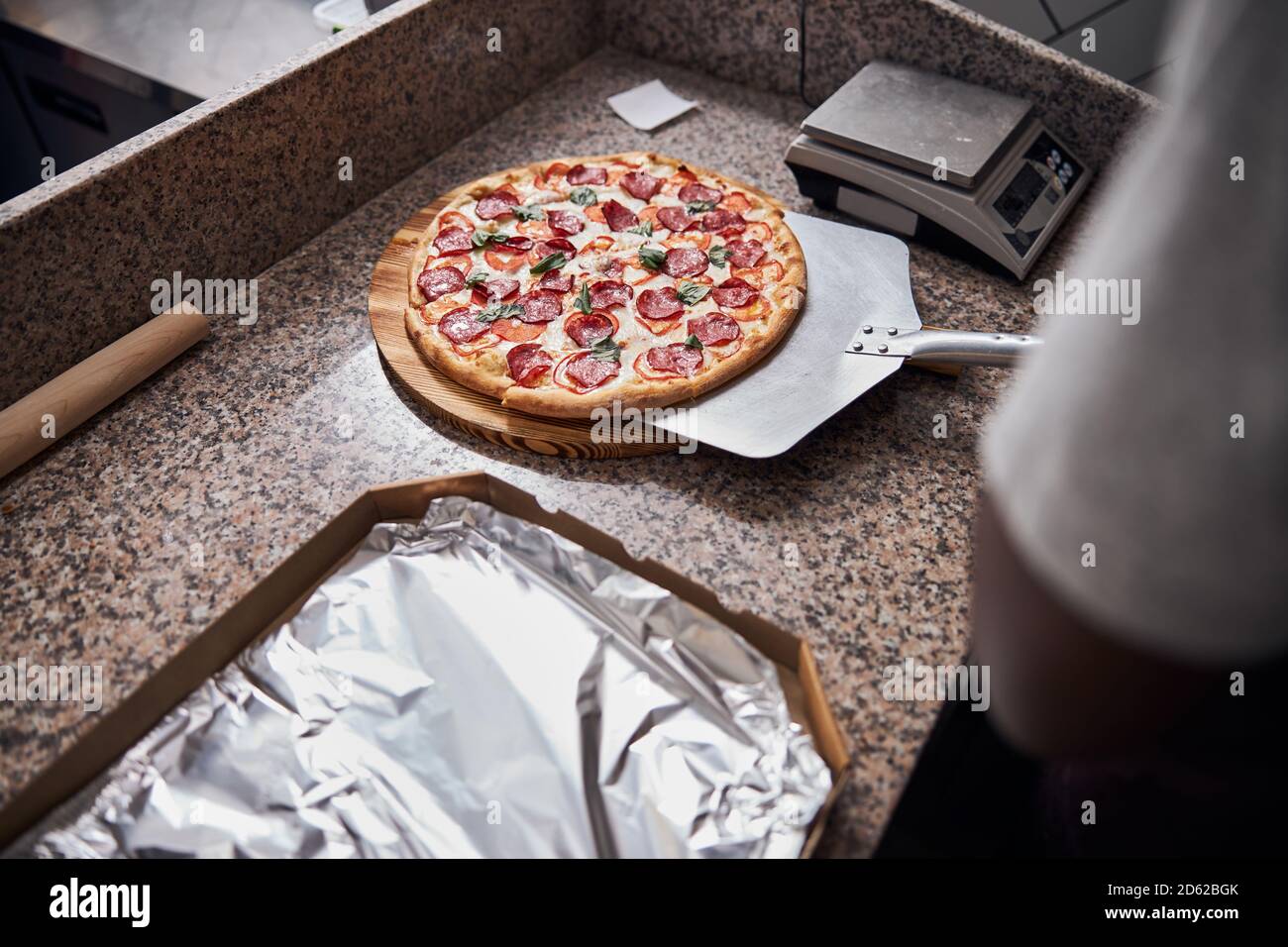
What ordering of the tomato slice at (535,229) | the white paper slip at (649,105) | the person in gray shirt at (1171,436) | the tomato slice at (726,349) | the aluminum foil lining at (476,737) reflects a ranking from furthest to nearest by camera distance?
the white paper slip at (649,105)
the tomato slice at (535,229)
the tomato slice at (726,349)
the aluminum foil lining at (476,737)
the person in gray shirt at (1171,436)

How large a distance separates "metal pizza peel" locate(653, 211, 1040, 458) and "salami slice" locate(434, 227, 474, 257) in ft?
1.49

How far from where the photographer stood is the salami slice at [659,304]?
1.20m

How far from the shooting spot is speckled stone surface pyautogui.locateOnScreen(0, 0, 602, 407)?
1063 millimetres

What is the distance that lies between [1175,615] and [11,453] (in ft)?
3.86

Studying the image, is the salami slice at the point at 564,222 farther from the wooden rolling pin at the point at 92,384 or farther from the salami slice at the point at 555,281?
the wooden rolling pin at the point at 92,384

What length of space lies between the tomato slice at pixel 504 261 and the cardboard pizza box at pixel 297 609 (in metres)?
0.40

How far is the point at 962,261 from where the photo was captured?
4.36 ft

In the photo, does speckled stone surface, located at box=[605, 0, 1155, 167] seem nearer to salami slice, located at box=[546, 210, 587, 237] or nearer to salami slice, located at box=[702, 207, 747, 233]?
salami slice, located at box=[702, 207, 747, 233]

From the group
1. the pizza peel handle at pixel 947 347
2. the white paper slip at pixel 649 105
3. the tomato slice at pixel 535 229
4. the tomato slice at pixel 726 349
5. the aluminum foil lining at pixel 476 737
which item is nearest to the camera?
the aluminum foil lining at pixel 476 737

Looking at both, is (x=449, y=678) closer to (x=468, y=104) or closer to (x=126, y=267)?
(x=126, y=267)

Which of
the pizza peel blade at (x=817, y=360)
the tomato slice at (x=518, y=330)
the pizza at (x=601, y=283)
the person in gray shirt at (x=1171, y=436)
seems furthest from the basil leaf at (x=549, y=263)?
the person in gray shirt at (x=1171, y=436)

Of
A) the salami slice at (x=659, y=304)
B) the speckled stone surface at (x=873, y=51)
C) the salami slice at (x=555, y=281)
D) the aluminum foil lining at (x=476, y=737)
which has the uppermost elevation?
the speckled stone surface at (x=873, y=51)

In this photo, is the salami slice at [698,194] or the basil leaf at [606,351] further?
the salami slice at [698,194]
